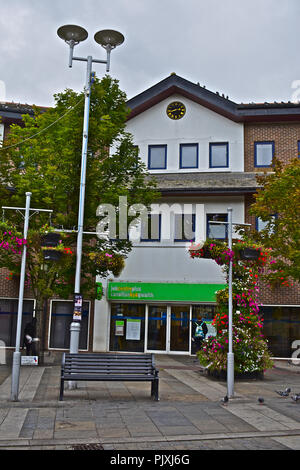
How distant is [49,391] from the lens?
12039 millimetres

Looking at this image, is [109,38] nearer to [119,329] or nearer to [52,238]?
[52,238]

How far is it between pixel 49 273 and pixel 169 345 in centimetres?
846

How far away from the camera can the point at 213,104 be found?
23641 mm

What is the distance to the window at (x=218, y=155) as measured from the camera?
2393 centimetres

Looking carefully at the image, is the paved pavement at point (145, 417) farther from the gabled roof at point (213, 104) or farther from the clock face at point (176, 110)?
the clock face at point (176, 110)

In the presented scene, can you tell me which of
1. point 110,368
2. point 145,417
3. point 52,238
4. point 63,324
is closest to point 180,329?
point 63,324

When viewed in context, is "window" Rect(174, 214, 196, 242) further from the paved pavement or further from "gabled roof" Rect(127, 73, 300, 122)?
the paved pavement

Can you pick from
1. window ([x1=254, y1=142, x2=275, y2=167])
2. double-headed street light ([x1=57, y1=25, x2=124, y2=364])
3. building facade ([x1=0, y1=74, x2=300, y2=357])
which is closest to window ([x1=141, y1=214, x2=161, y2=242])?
building facade ([x1=0, y1=74, x2=300, y2=357])

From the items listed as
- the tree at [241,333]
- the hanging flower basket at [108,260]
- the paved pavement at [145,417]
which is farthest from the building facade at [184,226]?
the hanging flower basket at [108,260]

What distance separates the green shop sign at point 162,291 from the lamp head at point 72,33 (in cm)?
1214

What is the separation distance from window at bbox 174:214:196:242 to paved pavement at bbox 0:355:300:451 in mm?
9686

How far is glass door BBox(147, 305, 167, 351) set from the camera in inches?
905
